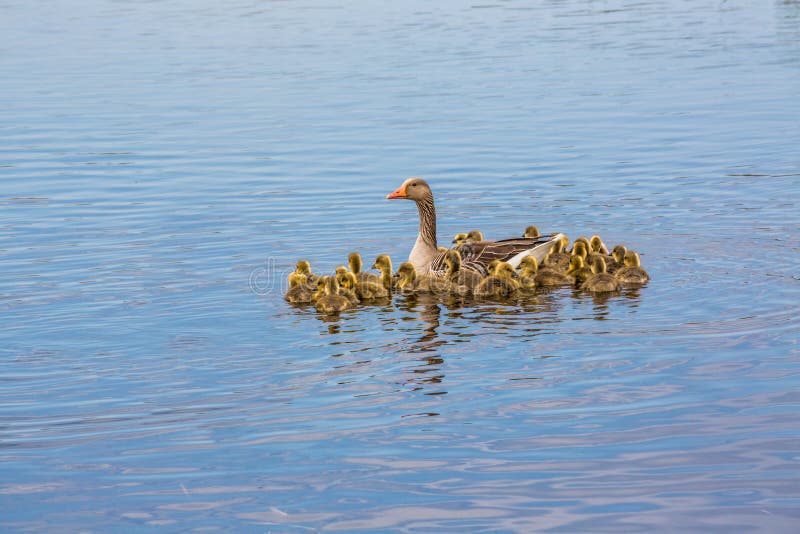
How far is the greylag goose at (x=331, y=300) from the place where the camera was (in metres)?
14.2

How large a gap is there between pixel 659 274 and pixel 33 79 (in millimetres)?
28164

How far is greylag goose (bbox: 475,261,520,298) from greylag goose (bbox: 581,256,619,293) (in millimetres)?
883

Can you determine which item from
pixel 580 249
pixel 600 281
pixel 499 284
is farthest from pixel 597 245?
pixel 499 284

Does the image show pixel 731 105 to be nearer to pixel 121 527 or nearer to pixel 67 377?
pixel 67 377

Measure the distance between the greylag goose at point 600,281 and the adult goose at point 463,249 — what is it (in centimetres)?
90

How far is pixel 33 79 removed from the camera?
3859 cm

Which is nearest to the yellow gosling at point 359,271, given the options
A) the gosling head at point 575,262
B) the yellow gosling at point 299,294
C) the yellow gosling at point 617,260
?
the yellow gosling at point 299,294

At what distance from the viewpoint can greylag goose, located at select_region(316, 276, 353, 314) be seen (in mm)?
14180

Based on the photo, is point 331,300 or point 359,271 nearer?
point 331,300

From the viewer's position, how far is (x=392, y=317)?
14.0 m

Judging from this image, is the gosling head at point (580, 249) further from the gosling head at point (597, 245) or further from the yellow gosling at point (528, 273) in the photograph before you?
the yellow gosling at point (528, 273)

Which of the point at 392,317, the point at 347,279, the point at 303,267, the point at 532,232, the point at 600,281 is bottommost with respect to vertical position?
the point at 392,317

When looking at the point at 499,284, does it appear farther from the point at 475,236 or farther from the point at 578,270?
the point at 475,236

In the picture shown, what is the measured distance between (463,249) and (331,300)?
7.62 ft
